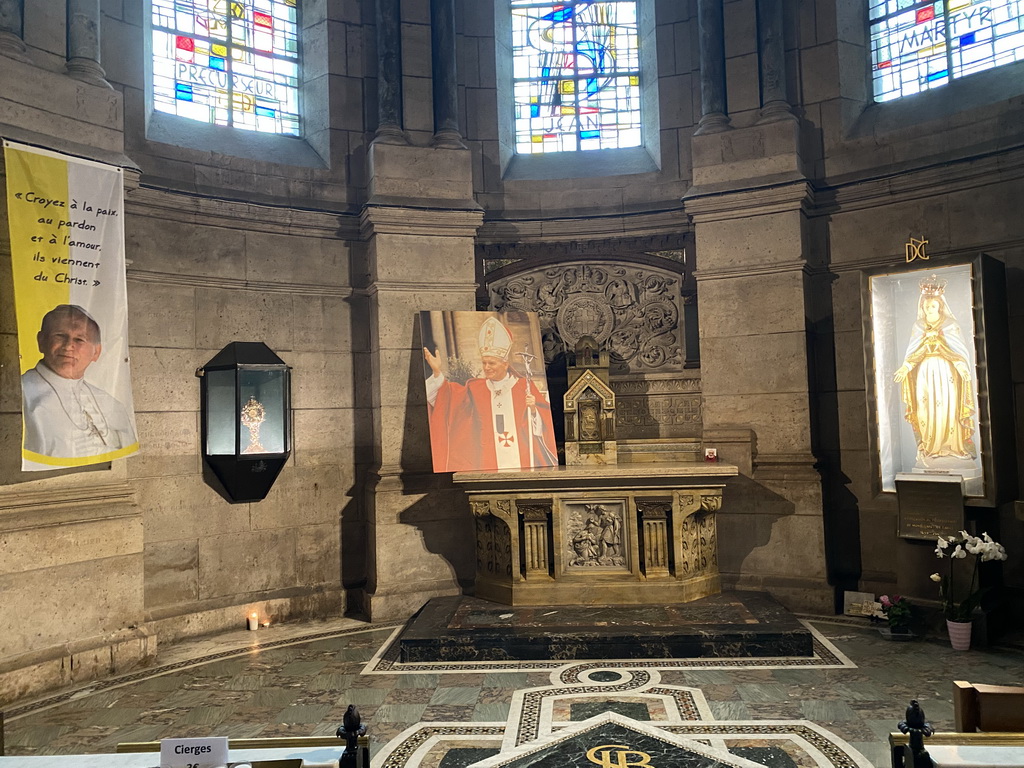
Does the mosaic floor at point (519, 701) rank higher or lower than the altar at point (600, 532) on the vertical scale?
lower

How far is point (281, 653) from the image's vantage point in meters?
6.93

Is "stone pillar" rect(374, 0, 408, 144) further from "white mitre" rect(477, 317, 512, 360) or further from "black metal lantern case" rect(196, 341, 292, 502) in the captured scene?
"black metal lantern case" rect(196, 341, 292, 502)

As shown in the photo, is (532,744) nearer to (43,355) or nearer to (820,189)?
(43,355)

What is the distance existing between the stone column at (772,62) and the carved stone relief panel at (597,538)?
14.1 feet

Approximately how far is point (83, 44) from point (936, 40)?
8.11 meters

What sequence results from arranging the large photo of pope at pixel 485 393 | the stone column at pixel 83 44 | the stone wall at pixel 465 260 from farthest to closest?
1. the large photo of pope at pixel 485 393
2. the stone wall at pixel 465 260
3. the stone column at pixel 83 44

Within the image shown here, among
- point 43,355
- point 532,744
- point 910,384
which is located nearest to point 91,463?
point 43,355

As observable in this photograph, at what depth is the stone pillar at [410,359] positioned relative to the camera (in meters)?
8.11

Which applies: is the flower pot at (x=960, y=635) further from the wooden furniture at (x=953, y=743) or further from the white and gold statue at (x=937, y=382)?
the wooden furniture at (x=953, y=743)

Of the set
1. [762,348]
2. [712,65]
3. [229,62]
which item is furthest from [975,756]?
[229,62]

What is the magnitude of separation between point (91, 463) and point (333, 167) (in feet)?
13.5

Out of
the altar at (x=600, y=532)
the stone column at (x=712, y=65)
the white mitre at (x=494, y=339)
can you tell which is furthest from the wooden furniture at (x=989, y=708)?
the stone column at (x=712, y=65)

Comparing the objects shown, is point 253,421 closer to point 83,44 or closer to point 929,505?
point 83,44

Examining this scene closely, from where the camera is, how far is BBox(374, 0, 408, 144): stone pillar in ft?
27.8
